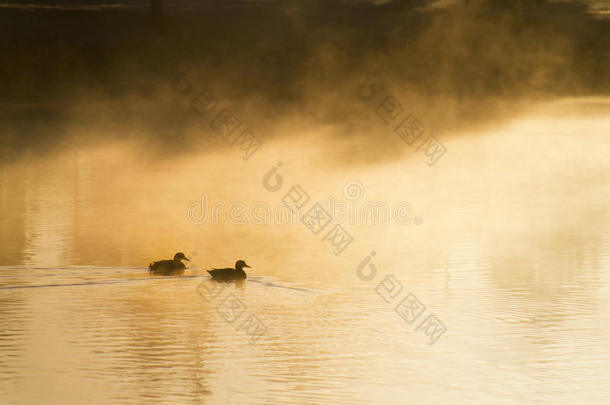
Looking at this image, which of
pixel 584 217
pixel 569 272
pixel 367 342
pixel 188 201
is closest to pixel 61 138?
pixel 188 201

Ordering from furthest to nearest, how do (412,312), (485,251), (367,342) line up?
(485,251) < (412,312) < (367,342)

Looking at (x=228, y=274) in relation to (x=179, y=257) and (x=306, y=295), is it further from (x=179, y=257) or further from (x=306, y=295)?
(x=179, y=257)

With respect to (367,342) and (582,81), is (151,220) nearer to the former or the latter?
(367,342)

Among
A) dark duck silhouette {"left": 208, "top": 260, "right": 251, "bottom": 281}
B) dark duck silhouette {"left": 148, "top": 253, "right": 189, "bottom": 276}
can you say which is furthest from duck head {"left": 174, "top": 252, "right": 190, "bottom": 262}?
dark duck silhouette {"left": 208, "top": 260, "right": 251, "bottom": 281}

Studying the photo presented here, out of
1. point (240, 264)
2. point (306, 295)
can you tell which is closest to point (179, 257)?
point (240, 264)

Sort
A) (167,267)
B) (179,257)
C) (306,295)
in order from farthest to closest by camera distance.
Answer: (179,257) → (167,267) → (306,295)

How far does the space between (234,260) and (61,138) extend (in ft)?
56.1

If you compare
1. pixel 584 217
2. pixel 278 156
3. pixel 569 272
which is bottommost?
pixel 569 272

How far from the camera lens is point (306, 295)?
1332 centimetres

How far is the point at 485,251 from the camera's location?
16016mm

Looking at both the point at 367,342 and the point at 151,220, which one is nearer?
the point at 367,342

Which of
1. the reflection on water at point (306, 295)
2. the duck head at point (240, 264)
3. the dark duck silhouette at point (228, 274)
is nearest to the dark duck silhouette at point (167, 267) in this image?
the reflection on water at point (306, 295)

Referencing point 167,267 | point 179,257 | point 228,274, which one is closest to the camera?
point 228,274

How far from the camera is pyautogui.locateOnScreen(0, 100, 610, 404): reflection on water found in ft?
32.9
